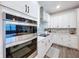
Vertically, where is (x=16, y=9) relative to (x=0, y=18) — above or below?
above

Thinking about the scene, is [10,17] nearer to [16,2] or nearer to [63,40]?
[16,2]

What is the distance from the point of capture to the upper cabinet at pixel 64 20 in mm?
4531

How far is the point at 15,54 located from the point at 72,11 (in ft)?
14.3

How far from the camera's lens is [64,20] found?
15.8 feet

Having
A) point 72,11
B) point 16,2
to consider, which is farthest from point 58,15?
point 16,2

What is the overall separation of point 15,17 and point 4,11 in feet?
0.62

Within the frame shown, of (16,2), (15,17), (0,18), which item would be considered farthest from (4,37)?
(16,2)

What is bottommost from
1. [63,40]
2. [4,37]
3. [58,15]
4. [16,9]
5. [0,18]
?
[63,40]

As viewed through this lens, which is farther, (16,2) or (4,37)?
(16,2)

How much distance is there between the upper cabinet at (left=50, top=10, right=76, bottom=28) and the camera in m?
4.53

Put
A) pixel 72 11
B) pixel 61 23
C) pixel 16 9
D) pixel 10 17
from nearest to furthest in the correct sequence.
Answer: pixel 10 17, pixel 16 9, pixel 72 11, pixel 61 23

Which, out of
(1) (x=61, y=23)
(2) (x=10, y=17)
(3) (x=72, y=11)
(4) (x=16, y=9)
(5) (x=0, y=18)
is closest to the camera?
(5) (x=0, y=18)

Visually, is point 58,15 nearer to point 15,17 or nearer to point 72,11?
point 72,11

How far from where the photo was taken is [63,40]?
458 centimetres
